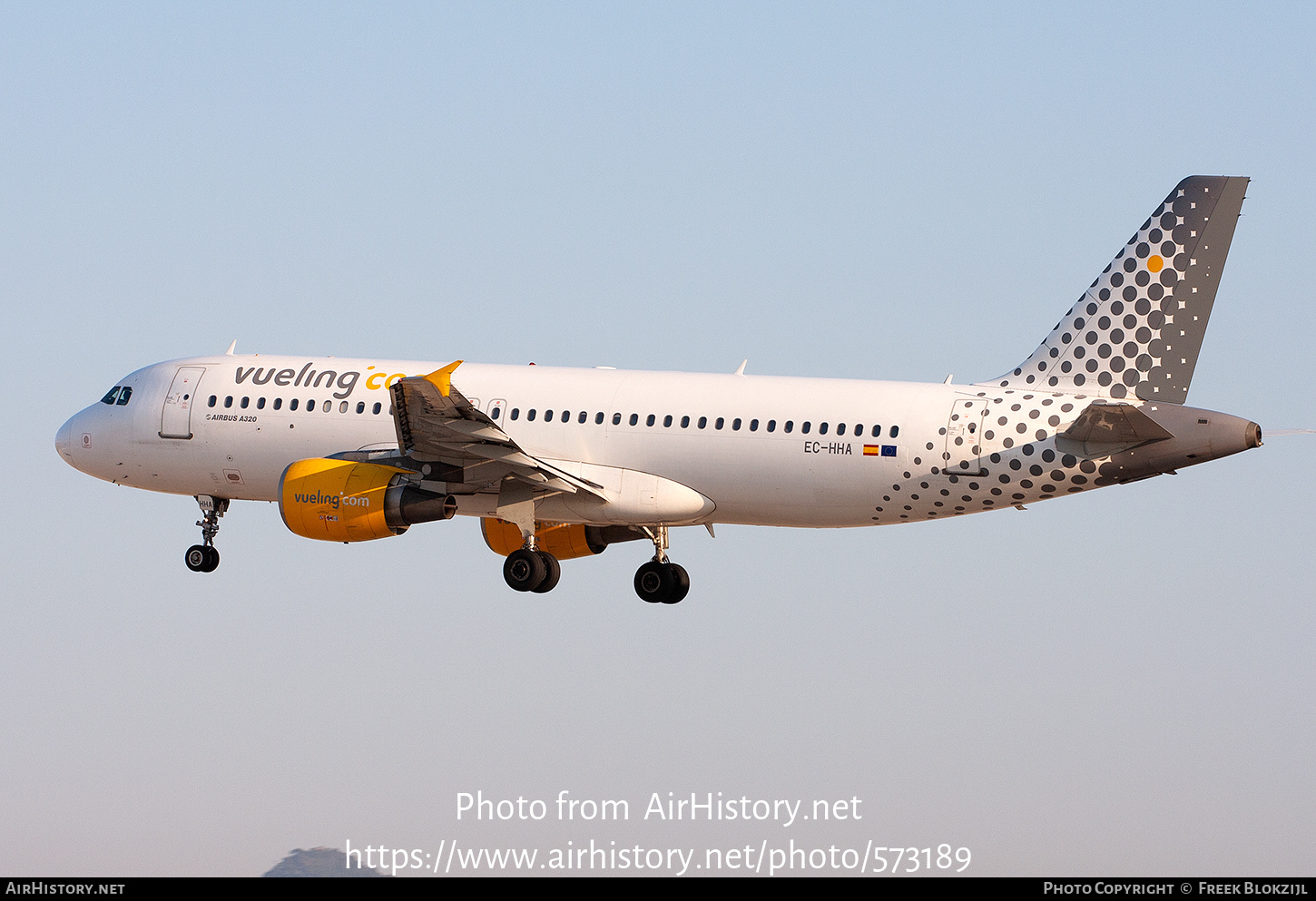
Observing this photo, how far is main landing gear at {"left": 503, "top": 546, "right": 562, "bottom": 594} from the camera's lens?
4200cm

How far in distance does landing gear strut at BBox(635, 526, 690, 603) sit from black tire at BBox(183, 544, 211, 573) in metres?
11.0

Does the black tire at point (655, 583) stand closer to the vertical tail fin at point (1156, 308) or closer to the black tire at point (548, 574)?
the black tire at point (548, 574)

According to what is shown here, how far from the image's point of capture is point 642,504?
4084 centimetres

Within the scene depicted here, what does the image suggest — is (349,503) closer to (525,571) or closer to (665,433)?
(525,571)


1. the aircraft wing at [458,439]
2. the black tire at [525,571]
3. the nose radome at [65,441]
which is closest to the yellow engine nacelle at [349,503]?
the aircraft wing at [458,439]

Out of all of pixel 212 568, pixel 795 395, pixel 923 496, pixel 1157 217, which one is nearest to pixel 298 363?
pixel 212 568

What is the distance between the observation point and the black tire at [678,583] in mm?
44250

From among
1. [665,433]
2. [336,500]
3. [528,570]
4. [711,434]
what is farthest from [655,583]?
[336,500]

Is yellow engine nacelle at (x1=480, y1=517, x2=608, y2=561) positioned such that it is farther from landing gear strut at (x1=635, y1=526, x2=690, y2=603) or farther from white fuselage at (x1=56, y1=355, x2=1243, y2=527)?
white fuselage at (x1=56, y1=355, x2=1243, y2=527)

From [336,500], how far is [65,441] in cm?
1094

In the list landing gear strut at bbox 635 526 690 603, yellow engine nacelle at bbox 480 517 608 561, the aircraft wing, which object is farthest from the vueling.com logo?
landing gear strut at bbox 635 526 690 603

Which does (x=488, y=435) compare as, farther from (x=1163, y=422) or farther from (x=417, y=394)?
(x=1163, y=422)

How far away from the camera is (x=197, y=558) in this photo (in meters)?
46.4

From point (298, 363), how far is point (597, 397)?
307 inches
